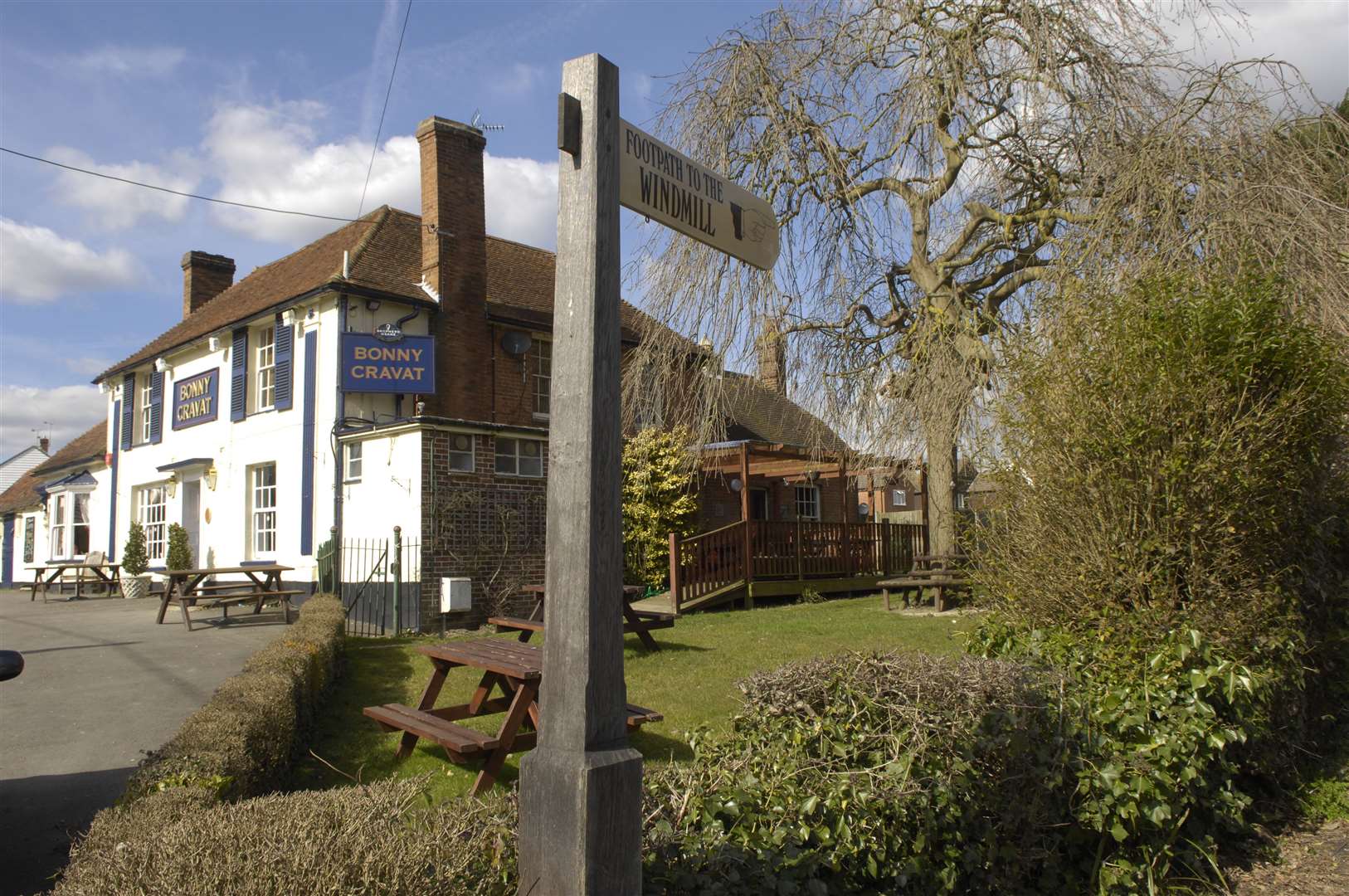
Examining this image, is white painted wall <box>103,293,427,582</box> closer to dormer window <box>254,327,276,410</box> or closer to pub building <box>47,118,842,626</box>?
pub building <box>47,118,842,626</box>

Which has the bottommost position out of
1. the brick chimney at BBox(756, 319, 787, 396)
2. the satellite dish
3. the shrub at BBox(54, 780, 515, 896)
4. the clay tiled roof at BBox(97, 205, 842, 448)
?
the shrub at BBox(54, 780, 515, 896)

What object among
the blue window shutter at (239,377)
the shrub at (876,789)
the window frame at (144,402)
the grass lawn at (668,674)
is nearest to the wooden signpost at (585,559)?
the shrub at (876,789)

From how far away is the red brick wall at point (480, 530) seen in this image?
13.1 m

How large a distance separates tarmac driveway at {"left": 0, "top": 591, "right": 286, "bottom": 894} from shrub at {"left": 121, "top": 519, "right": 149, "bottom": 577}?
605 cm

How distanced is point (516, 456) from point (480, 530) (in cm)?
136

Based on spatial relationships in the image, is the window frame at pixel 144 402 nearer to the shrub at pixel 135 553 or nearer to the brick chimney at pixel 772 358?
the shrub at pixel 135 553

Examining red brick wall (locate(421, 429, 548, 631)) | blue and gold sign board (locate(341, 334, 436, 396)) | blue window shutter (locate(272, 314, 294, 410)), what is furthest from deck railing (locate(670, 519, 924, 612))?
blue window shutter (locate(272, 314, 294, 410))

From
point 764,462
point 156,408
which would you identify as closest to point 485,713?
point 764,462

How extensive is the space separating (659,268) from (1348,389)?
266 inches

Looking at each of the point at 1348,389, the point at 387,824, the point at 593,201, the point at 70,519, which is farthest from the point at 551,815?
the point at 70,519

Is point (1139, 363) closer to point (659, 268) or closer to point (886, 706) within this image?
point (886, 706)

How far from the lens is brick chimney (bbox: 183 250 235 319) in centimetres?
2391

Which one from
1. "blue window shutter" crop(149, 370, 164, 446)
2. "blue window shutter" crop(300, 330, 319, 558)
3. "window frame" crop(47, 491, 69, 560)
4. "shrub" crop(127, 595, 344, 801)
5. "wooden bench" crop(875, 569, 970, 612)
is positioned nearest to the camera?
"shrub" crop(127, 595, 344, 801)

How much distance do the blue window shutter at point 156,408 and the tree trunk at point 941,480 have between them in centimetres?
1762
